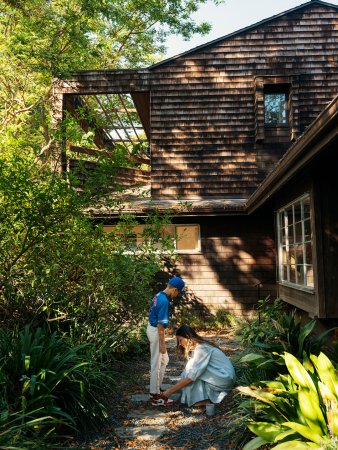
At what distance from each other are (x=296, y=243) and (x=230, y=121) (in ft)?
19.3

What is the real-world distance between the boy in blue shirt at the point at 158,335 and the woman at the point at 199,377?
0.19m

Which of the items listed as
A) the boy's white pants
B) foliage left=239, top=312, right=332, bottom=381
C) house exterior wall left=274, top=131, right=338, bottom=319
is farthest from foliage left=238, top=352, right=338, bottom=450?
house exterior wall left=274, top=131, right=338, bottom=319

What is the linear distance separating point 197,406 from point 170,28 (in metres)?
17.9

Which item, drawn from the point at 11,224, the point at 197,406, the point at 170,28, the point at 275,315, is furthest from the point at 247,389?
the point at 170,28

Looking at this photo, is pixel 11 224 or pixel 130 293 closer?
pixel 11 224

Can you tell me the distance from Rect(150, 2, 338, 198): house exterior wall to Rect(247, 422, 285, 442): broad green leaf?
958 centimetres

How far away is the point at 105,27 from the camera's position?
21.6 meters

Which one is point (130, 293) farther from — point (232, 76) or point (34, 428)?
point (232, 76)

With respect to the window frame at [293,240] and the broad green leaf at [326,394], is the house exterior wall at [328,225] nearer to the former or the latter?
the window frame at [293,240]

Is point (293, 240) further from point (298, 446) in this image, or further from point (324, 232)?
point (298, 446)

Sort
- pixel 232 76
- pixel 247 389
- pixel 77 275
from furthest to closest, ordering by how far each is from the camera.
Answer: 1. pixel 232 76
2. pixel 77 275
3. pixel 247 389

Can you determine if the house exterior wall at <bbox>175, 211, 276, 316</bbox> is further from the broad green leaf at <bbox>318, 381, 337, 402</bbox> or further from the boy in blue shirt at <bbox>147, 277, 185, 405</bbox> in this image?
the broad green leaf at <bbox>318, 381, 337, 402</bbox>


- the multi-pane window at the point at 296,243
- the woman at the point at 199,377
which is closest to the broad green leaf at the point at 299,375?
the woman at the point at 199,377

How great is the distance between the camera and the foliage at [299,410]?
3.40 m
